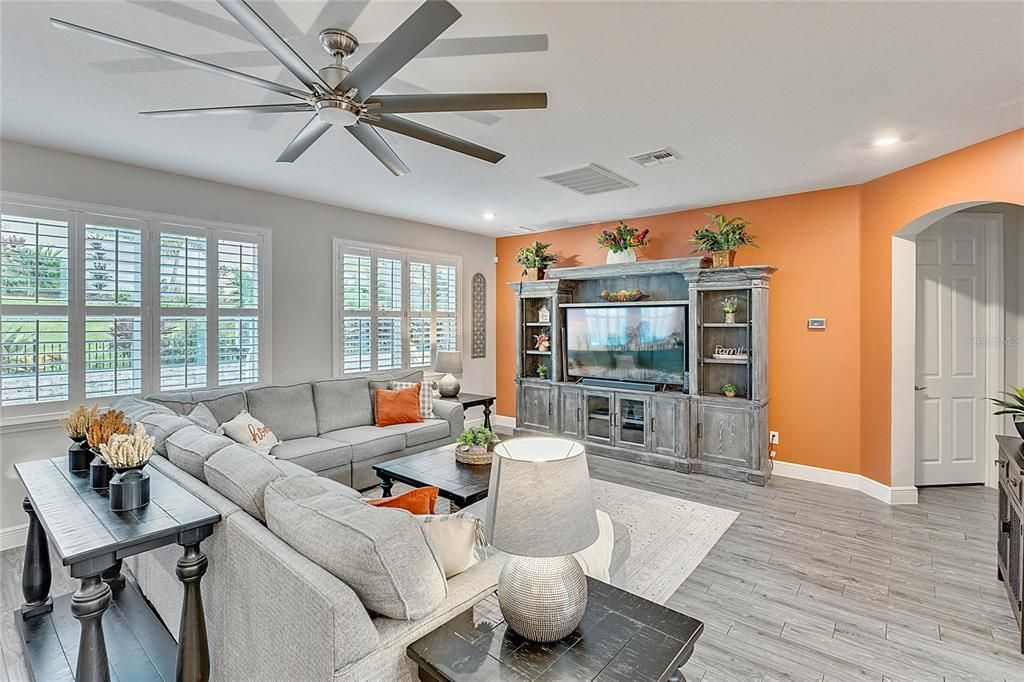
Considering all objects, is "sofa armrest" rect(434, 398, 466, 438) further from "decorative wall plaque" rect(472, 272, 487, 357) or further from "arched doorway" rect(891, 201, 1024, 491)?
"arched doorway" rect(891, 201, 1024, 491)

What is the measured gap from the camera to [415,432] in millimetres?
4609

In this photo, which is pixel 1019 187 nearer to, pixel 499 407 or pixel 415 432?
pixel 415 432

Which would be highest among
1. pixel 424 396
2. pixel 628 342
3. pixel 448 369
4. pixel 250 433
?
pixel 628 342

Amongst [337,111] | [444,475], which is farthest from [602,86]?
[444,475]

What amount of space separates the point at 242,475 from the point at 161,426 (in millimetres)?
1233

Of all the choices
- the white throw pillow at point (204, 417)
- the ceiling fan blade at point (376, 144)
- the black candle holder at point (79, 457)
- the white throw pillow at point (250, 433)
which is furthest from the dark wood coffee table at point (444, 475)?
the ceiling fan blade at point (376, 144)

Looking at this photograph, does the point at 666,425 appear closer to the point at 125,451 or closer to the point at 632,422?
the point at 632,422

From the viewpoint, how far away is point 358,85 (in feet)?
6.22

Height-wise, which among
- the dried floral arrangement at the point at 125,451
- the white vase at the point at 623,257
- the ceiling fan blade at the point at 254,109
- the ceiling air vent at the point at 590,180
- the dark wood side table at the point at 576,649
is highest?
the ceiling air vent at the point at 590,180

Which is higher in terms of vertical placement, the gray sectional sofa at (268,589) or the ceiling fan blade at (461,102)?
the ceiling fan blade at (461,102)

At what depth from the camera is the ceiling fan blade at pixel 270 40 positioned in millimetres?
1437

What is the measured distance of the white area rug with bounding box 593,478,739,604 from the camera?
2.84 meters

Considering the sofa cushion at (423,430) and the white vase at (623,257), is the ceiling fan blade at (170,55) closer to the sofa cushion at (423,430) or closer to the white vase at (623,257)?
the sofa cushion at (423,430)

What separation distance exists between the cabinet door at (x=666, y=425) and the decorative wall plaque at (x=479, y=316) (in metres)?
2.70
